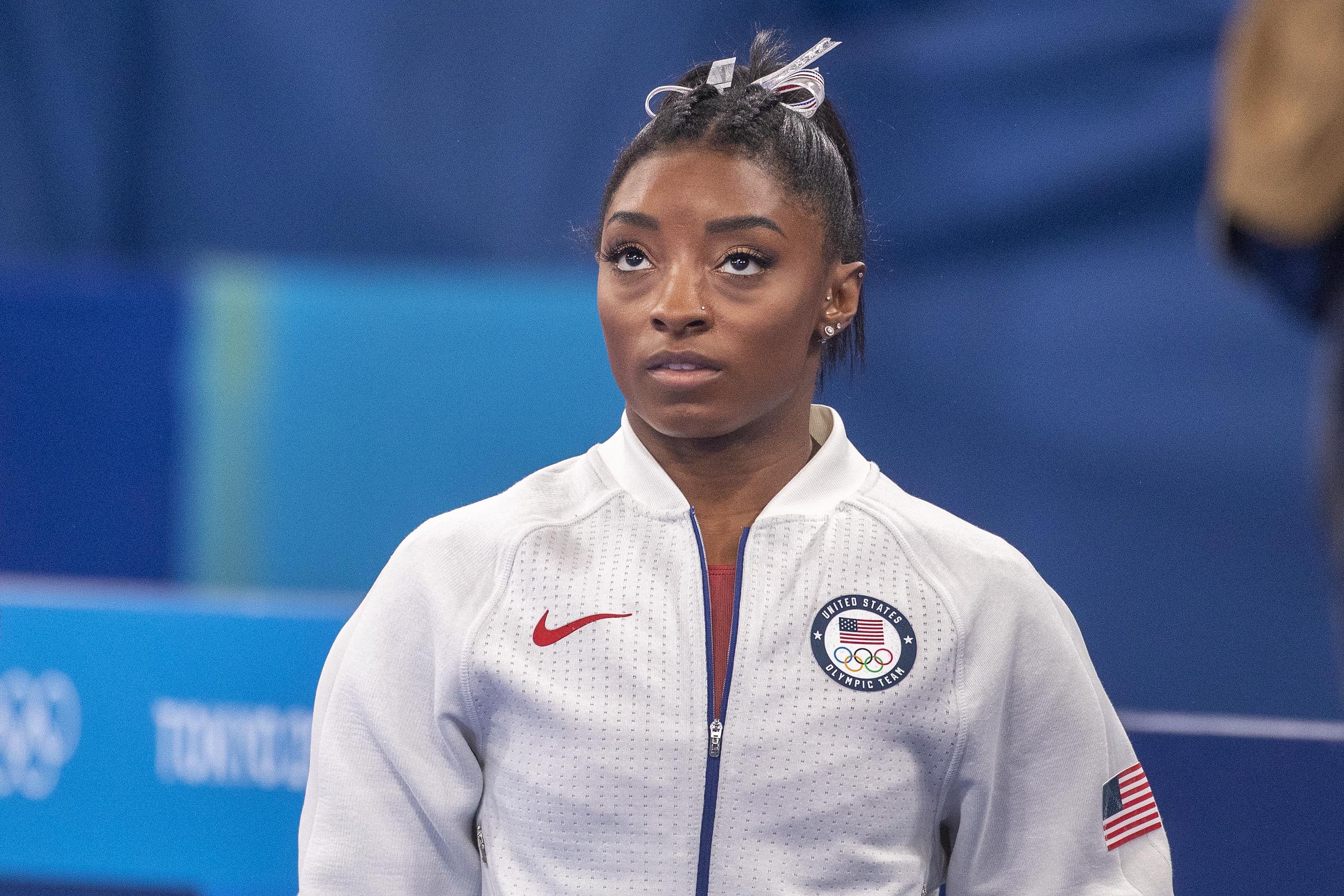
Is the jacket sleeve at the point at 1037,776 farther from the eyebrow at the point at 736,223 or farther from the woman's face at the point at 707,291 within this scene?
the eyebrow at the point at 736,223

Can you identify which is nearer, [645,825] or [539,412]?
[645,825]

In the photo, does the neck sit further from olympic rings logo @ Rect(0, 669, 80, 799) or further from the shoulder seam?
olympic rings logo @ Rect(0, 669, 80, 799)

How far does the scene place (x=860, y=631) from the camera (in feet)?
5.72

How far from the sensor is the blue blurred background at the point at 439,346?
2.72 m

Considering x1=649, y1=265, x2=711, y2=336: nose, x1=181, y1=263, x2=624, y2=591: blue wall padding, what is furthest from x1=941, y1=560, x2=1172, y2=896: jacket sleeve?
x1=181, y1=263, x2=624, y2=591: blue wall padding

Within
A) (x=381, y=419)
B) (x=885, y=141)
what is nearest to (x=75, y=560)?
(x=381, y=419)

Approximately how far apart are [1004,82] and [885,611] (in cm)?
192

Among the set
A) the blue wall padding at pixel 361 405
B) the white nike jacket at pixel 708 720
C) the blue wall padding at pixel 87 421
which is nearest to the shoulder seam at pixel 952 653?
the white nike jacket at pixel 708 720

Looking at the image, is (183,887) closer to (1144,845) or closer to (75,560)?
(75,560)

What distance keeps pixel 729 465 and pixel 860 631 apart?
254 mm

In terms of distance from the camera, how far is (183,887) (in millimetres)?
2650

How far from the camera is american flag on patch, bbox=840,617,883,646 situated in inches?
68.4

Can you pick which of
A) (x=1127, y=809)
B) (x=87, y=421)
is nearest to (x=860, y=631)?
(x=1127, y=809)

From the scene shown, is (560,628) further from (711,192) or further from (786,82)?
(786,82)
